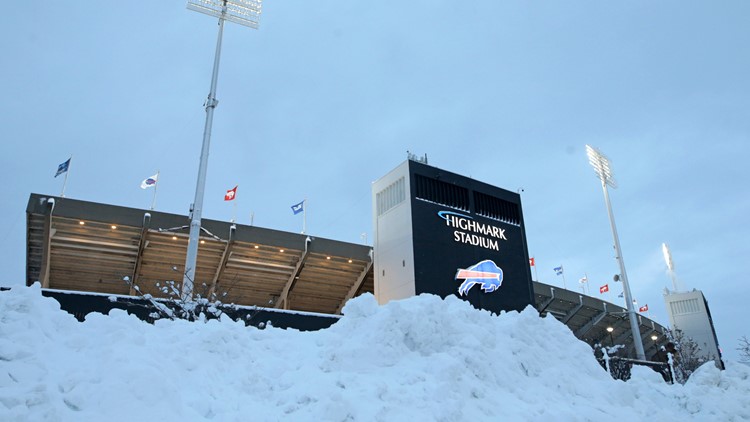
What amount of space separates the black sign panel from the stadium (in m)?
0.08

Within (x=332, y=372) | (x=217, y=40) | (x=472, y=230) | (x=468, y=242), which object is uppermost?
(x=217, y=40)

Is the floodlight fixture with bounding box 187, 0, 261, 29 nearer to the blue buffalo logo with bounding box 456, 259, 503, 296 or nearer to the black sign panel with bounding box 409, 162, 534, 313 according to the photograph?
the black sign panel with bounding box 409, 162, 534, 313

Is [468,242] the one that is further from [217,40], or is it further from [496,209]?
[217,40]

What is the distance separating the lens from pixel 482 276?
88.8ft

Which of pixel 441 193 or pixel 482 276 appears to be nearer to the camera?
pixel 482 276

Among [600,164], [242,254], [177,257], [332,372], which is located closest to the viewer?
[332,372]

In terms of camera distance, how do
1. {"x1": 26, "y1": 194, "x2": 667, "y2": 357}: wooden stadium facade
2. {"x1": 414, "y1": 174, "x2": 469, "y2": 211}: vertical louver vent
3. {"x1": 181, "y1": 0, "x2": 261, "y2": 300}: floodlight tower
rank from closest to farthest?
{"x1": 181, "y1": 0, "x2": 261, "y2": 300}: floodlight tower, {"x1": 26, "y1": 194, "x2": 667, "y2": 357}: wooden stadium facade, {"x1": 414, "y1": 174, "x2": 469, "y2": 211}: vertical louver vent

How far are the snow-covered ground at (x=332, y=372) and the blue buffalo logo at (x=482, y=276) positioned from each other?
47.9ft

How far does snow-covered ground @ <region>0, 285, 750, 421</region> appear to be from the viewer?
6262 mm

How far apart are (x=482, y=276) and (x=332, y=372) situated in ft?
65.1

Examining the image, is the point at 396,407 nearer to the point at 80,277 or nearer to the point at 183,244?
the point at 183,244

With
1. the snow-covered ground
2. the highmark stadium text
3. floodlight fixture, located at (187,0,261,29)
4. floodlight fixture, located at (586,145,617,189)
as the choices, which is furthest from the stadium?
floodlight fixture, located at (586,145,617,189)

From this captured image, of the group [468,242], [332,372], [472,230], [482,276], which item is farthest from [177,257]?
[332,372]

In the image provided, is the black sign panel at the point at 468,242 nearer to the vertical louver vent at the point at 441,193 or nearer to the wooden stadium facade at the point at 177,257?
the vertical louver vent at the point at 441,193
